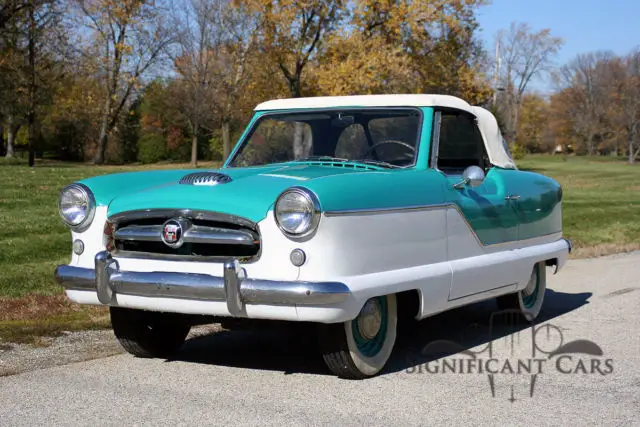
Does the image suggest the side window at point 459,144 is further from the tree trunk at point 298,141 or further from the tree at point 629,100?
the tree at point 629,100

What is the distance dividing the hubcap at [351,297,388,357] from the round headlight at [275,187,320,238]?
0.73 m

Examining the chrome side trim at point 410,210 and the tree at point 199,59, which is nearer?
the chrome side trim at point 410,210

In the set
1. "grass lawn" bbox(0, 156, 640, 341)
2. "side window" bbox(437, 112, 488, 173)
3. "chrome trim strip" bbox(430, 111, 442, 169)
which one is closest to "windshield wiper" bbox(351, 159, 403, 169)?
"chrome trim strip" bbox(430, 111, 442, 169)

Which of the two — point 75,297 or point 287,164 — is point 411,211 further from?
point 75,297

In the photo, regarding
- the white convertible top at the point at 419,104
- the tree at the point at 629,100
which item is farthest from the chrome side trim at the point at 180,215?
the tree at the point at 629,100

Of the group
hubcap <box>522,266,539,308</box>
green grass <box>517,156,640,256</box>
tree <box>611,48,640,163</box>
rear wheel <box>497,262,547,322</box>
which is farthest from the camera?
Result: tree <box>611,48,640,163</box>

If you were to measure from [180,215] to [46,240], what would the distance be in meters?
7.67

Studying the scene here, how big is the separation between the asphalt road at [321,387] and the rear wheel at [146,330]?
0.11m

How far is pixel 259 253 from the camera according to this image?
521 centimetres

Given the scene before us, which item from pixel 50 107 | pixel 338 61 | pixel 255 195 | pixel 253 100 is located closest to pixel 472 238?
pixel 255 195

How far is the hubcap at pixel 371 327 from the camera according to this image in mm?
5586

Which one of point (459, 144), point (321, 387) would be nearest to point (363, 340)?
point (321, 387)

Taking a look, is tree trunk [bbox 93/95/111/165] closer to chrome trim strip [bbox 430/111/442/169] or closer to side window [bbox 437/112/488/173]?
side window [bbox 437/112/488/173]

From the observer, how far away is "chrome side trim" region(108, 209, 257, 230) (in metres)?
5.23
